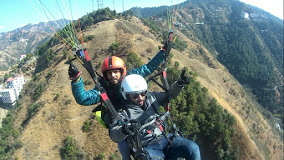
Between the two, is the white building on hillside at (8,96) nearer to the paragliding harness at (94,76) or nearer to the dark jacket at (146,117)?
the paragliding harness at (94,76)

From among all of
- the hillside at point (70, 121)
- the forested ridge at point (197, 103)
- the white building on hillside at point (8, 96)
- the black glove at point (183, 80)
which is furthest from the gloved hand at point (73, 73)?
the white building on hillside at point (8, 96)

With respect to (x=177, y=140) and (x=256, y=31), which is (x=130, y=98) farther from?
(x=256, y=31)

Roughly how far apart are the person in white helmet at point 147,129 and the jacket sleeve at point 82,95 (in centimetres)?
92

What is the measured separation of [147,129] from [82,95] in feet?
6.02

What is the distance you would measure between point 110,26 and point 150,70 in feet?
214

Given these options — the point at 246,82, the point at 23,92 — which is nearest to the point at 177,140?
the point at 23,92

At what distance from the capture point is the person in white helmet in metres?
4.60

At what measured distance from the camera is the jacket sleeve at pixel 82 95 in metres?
5.04

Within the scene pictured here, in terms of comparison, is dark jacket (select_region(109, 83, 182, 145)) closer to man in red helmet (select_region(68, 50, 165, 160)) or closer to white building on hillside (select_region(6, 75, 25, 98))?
man in red helmet (select_region(68, 50, 165, 160))

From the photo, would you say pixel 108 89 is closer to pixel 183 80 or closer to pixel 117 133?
pixel 117 133

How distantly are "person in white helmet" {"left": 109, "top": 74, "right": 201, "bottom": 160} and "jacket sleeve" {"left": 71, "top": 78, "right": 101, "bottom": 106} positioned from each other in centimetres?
92

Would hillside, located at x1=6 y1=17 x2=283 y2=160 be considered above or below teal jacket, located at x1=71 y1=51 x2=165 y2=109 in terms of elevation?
below

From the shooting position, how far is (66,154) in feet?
95.1

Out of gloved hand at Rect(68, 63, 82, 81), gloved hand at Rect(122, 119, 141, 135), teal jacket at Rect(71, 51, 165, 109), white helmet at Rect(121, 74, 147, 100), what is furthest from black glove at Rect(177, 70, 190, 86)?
gloved hand at Rect(68, 63, 82, 81)
